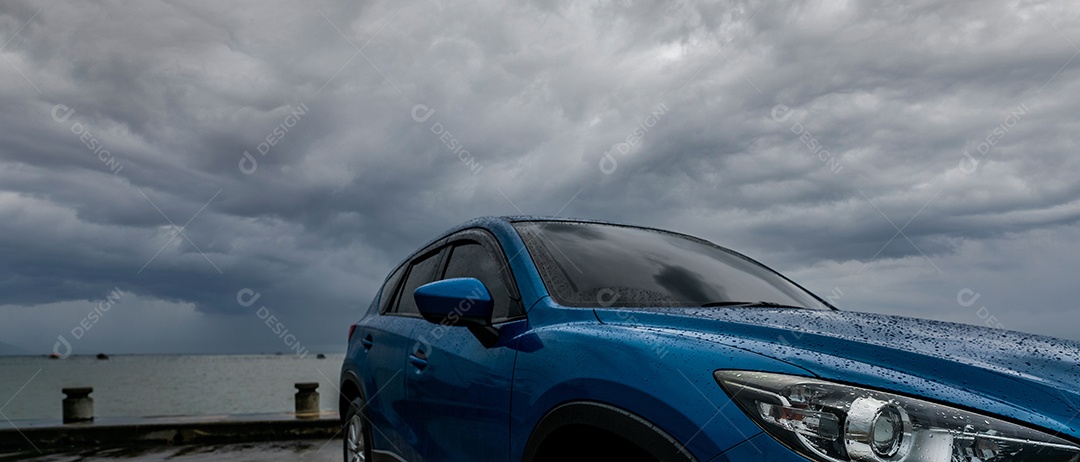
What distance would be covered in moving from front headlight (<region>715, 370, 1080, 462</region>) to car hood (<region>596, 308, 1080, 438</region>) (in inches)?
1.8

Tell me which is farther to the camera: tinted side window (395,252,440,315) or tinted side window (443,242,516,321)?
tinted side window (395,252,440,315)

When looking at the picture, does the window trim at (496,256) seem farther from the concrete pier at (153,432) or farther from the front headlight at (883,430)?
the concrete pier at (153,432)

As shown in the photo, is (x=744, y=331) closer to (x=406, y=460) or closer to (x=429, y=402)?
(x=429, y=402)

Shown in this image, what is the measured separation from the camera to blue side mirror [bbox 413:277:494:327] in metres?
2.39

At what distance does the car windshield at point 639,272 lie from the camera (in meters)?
2.56

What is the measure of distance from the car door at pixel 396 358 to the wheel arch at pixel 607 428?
3.96 ft

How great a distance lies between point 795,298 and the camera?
320cm

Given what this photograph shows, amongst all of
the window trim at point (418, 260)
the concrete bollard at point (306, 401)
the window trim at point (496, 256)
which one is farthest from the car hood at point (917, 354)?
the concrete bollard at point (306, 401)

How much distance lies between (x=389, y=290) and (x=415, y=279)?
565 mm

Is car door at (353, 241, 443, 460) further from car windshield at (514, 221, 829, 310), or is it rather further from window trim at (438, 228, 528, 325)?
car windshield at (514, 221, 829, 310)

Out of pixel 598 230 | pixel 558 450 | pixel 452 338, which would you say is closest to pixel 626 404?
pixel 558 450

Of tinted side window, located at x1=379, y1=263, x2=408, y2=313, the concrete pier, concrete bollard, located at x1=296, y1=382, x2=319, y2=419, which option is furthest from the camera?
concrete bollard, located at x1=296, y1=382, x2=319, y2=419

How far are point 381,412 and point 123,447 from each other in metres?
7.17

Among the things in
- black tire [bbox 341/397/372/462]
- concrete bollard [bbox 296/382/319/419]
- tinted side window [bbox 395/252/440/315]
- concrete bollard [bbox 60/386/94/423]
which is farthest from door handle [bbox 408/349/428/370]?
concrete bollard [bbox 60/386/94/423]
